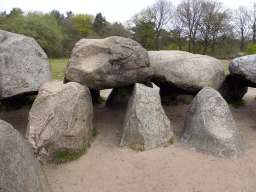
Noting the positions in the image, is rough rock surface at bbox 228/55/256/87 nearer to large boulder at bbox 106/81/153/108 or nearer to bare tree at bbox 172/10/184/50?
large boulder at bbox 106/81/153/108

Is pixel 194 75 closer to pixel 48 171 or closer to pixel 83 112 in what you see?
pixel 83 112

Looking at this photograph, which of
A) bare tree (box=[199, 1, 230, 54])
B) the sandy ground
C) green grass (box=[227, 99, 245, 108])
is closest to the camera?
the sandy ground

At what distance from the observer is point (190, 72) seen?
4.70m

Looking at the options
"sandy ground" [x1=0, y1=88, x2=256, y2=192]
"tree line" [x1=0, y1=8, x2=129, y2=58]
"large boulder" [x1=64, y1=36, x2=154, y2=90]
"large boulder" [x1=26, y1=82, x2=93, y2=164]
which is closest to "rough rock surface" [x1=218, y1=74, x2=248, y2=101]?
"sandy ground" [x1=0, y1=88, x2=256, y2=192]

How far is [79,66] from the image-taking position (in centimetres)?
427

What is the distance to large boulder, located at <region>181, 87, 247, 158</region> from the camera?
361cm

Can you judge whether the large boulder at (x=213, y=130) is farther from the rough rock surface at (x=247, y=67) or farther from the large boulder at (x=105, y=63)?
the large boulder at (x=105, y=63)

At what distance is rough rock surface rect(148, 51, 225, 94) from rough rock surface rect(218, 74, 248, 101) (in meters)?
1.95

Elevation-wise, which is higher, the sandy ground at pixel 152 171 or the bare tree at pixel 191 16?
the bare tree at pixel 191 16

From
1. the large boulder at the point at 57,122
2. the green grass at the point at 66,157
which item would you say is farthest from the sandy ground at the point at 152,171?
the large boulder at the point at 57,122

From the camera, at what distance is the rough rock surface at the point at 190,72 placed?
4664 millimetres

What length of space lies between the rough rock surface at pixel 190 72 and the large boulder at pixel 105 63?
0.88 meters

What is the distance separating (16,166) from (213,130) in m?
3.45

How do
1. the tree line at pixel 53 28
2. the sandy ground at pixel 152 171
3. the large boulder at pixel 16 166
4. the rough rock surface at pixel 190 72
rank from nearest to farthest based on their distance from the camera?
the large boulder at pixel 16 166 → the sandy ground at pixel 152 171 → the rough rock surface at pixel 190 72 → the tree line at pixel 53 28
